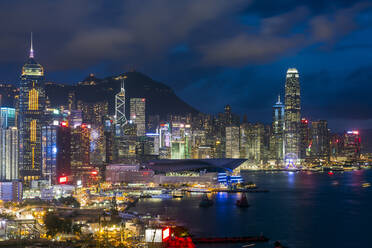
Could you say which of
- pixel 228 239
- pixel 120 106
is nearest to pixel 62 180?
pixel 228 239

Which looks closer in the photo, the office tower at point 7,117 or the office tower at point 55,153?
the office tower at point 55,153

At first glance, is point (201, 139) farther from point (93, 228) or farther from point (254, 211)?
point (93, 228)

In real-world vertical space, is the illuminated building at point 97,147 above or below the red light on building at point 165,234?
above

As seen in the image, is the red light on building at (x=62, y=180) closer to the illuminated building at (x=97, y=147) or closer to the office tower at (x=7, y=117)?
the office tower at (x=7, y=117)

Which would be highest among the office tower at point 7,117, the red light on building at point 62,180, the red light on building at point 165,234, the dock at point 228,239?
the office tower at point 7,117

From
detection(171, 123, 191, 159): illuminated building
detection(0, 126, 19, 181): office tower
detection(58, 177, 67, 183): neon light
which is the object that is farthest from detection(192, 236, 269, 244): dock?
detection(171, 123, 191, 159): illuminated building

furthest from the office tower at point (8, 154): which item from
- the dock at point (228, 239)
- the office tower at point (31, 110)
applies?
the dock at point (228, 239)

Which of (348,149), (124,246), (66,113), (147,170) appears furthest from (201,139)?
(124,246)

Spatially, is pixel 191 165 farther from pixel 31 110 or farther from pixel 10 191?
pixel 10 191
